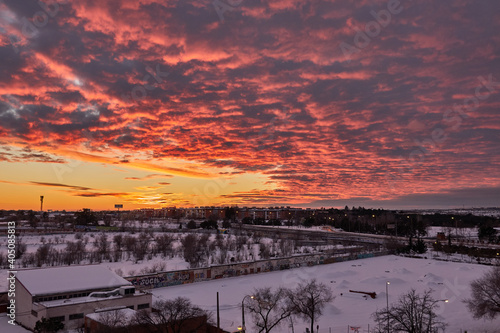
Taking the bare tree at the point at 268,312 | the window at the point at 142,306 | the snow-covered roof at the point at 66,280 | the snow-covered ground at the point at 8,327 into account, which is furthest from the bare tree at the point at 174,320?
the snow-covered ground at the point at 8,327

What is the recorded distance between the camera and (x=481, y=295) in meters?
33.1

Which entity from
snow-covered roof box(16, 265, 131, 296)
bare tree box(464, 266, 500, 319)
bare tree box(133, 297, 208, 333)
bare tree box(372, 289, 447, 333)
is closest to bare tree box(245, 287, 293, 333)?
bare tree box(133, 297, 208, 333)

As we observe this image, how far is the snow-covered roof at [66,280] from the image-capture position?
34.2 metres

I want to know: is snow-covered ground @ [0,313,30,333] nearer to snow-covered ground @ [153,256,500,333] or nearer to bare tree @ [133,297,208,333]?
bare tree @ [133,297,208,333]

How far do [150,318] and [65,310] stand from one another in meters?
9.62

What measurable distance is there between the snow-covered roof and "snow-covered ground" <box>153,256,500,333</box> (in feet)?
27.1

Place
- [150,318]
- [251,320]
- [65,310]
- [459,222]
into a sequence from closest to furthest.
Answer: [150,318], [65,310], [251,320], [459,222]

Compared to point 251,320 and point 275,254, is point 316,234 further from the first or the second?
point 251,320

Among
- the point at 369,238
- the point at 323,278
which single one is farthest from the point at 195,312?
the point at 369,238

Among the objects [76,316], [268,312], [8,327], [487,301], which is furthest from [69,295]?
[487,301]

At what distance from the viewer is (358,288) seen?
4838 centimetres

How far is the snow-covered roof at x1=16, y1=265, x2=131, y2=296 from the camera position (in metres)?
34.2

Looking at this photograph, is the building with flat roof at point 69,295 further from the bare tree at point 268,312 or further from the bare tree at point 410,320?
the bare tree at point 410,320

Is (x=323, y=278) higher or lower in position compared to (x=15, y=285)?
lower
